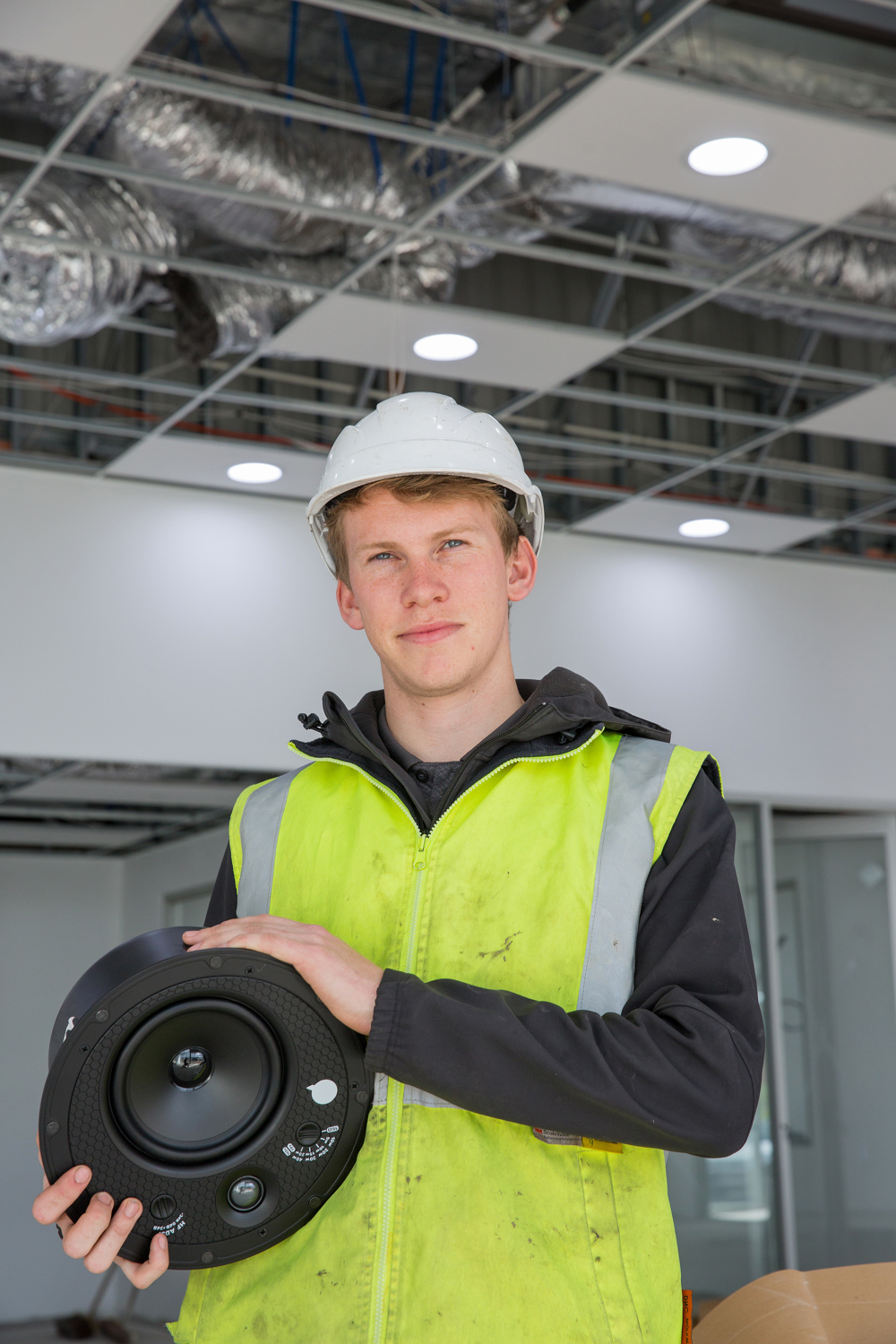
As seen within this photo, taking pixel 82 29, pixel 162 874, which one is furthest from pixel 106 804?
pixel 82 29

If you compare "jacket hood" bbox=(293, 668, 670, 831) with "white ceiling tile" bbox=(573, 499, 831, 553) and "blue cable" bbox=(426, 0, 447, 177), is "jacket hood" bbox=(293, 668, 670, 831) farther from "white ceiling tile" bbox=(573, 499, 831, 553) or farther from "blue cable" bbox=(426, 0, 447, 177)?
"white ceiling tile" bbox=(573, 499, 831, 553)

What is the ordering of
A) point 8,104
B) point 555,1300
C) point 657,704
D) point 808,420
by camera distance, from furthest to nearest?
1. point 657,704
2. point 808,420
3. point 8,104
4. point 555,1300

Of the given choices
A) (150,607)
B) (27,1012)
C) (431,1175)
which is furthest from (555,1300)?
(27,1012)

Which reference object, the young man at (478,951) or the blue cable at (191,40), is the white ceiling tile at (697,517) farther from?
the young man at (478,951)

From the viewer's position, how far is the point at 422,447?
4.96 ft

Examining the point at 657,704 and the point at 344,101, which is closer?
the point at 344,101

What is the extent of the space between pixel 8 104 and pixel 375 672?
91.6 inches

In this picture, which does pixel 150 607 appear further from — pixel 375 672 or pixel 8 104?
pixel 8 104

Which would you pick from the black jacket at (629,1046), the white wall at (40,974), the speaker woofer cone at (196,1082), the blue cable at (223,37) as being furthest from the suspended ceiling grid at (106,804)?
the black jacket at (629,1046)

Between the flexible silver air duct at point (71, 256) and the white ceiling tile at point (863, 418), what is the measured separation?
2122mm

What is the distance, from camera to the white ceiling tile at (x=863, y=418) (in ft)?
13.8

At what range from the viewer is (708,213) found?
3.22 m

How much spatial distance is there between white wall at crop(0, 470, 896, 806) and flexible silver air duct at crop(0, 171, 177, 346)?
3.58 ft

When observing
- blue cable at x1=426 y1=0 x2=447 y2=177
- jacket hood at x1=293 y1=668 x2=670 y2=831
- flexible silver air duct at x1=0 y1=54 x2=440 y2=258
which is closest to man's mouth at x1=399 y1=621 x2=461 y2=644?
jacket hood at x1=293 y1=668 x2=670 y2=831
